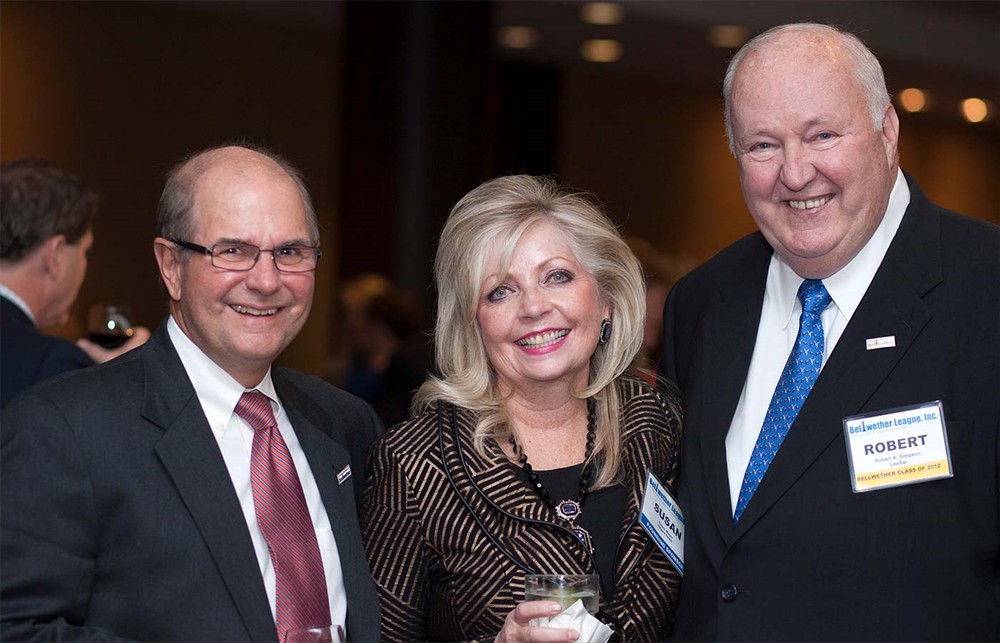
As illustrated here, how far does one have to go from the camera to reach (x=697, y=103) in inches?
419

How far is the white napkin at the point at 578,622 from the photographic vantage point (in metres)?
2.27

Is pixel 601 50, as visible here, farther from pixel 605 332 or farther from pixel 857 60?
pixel 857 60

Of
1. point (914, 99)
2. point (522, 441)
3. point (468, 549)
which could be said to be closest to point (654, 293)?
point (522, 441)

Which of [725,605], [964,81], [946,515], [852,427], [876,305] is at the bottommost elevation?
[725,605]

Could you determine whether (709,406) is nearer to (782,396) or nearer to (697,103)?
(782,396)

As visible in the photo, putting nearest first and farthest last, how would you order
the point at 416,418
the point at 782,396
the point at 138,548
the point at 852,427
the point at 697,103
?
the point at 138,548, the point at 852,427, the point at 782,396, the point at 416,418, the point at 697,103

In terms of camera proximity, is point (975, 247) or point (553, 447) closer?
point (975, 247)

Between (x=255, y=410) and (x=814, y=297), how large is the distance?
1254 millimetres

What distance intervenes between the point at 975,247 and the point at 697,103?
8.34 meters

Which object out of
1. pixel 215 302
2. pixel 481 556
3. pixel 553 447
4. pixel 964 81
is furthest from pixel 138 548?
pixel 964 81

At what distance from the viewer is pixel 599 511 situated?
2.77m

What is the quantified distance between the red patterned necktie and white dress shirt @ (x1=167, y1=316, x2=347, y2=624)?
0.6 inches

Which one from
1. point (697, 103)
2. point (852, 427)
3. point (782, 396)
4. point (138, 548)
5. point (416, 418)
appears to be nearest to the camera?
point (138, 548)

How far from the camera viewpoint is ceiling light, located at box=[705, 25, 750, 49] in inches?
329
